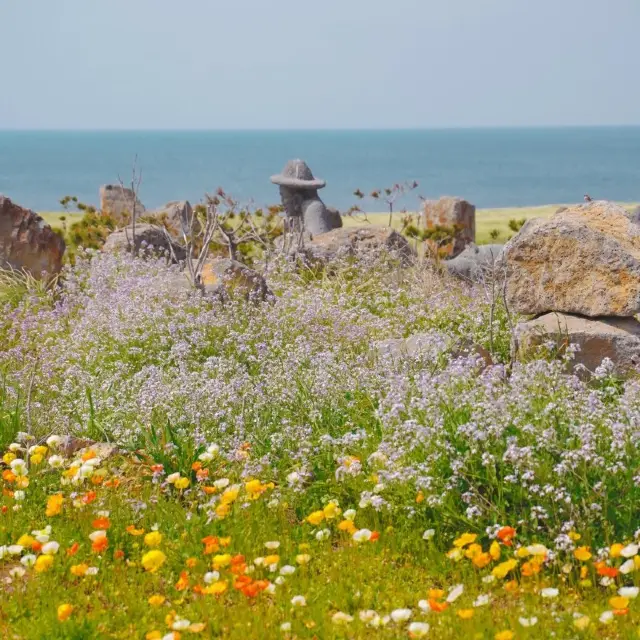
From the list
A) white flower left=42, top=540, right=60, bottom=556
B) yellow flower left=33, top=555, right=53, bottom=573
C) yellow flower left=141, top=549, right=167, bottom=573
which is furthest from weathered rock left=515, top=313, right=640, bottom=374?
yellow flower left=33, top=555, right=53, bottom=573

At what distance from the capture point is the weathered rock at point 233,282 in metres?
9.48

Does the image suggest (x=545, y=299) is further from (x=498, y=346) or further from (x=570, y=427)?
(x=570, y=427)

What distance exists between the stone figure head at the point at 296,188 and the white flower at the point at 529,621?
13555 millimetres

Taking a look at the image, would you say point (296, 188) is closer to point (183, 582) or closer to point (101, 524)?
point (101, 524)

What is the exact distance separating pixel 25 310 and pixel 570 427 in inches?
280

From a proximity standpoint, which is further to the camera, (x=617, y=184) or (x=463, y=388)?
(x=617, y=184)

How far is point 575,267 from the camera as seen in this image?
25.2 feet

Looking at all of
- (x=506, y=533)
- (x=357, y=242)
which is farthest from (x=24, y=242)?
(x=506, y=533)

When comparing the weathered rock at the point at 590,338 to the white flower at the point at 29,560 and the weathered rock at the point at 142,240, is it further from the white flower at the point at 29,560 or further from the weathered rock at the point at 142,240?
the weathered rock at the point at 142,240

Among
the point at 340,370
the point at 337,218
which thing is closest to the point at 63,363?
the point at 340,370

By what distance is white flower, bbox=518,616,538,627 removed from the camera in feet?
11.6

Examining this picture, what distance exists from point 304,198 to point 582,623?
13.9m

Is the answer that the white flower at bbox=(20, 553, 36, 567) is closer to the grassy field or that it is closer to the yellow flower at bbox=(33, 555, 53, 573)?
the yellow flower at bbox=(33, 555, 53, 573)

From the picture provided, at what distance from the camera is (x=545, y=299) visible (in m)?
7.83
